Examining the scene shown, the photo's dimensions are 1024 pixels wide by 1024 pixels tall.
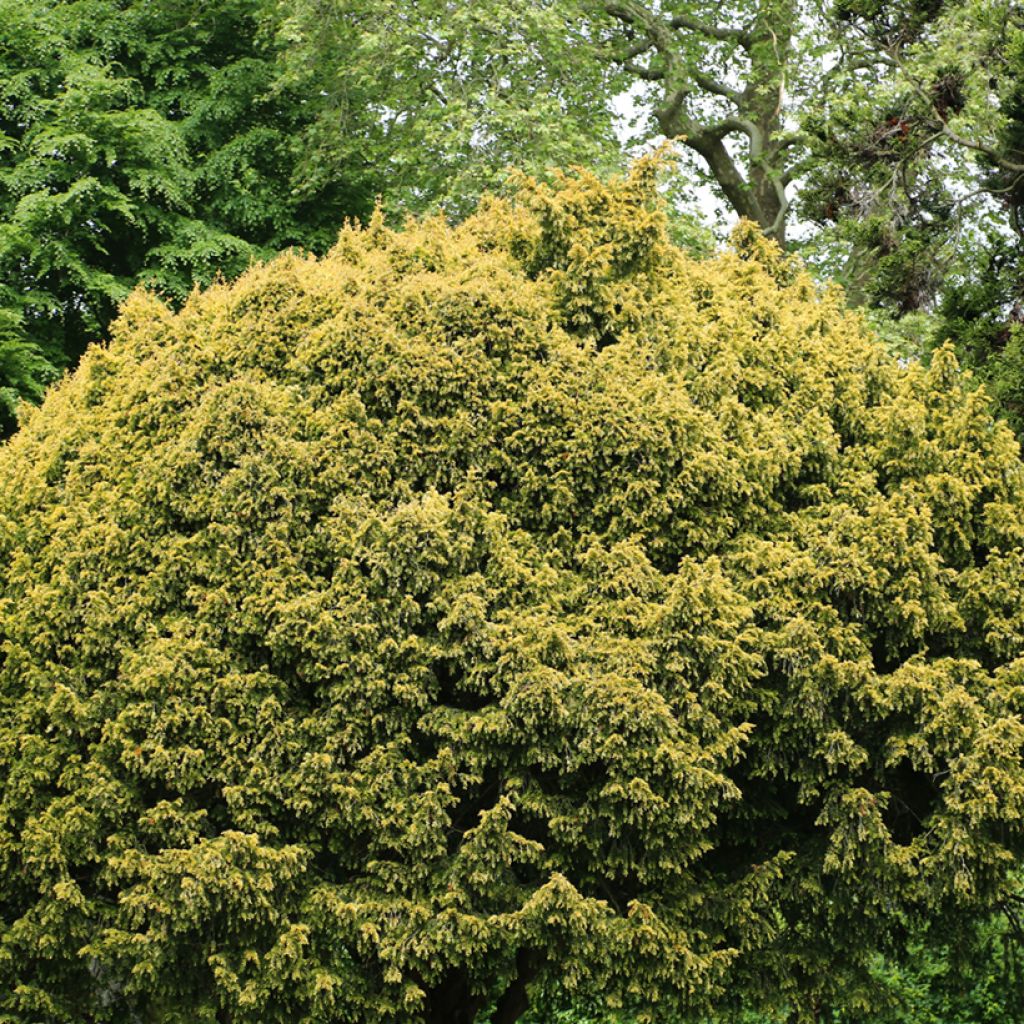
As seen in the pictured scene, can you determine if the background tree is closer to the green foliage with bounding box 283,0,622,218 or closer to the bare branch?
the green foliage with bounding box 283,0,622,218

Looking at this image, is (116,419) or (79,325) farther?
(79,325)

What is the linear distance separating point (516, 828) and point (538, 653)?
107 centimetres

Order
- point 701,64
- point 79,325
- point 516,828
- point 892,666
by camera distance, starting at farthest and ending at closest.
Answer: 1. point 701,64
2. point 79,325
3. point 892,666
4. point 516,828

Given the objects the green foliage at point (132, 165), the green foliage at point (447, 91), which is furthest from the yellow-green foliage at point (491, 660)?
the green foliage at point (447, 91)

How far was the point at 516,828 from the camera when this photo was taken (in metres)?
7.80

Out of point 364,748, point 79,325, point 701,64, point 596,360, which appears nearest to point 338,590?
point 364,748

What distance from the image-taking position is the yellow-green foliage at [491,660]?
7.43 m

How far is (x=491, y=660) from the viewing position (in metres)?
7.60

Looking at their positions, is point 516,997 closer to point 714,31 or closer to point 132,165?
point 132,165

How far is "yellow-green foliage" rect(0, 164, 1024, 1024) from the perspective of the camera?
24.4 ft

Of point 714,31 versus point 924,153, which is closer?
point 924,153

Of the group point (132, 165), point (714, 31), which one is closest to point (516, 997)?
point (132, 165)

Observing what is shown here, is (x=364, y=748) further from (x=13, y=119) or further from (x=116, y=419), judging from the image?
(x=13, y=119)

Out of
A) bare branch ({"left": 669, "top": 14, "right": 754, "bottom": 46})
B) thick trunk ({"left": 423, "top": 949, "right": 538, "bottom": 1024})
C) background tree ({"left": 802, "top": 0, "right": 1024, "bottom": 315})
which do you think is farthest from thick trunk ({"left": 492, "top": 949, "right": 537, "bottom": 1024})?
bare branch ({"left": 669, "top": 14, "right": 754, "bottom": 46})
